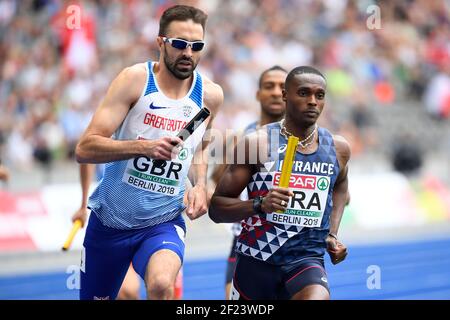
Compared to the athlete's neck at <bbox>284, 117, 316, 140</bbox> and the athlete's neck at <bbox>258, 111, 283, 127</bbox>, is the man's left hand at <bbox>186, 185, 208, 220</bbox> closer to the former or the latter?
the athlete's neck at <bbox>284, 117, 316, 140</bbox>

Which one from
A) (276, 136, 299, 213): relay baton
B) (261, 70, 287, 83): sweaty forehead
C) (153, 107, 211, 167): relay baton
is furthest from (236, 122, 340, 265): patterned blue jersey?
(261, 70, 287, 83): sweaty forehead

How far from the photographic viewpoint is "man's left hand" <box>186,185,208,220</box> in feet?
18.9

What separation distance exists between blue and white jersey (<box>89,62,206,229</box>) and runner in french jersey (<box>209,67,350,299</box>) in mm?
406

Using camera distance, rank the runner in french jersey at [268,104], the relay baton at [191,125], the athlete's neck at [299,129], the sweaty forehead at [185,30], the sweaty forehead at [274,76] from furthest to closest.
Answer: the sweaty forehead at [274,76]
the runner in french jersey at [268,104]
the sweaty forehead at [185,30]
the athlete's neck at [299,129]
the relay baton at [191,125]

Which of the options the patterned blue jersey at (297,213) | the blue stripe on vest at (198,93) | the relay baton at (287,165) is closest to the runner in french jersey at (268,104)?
the blue stripe on vest at (198,93)

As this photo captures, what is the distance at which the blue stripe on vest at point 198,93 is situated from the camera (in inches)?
242

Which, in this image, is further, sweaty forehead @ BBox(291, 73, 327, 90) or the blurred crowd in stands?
the blurred crowd in stands

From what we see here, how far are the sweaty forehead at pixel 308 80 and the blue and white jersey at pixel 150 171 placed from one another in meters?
0.75

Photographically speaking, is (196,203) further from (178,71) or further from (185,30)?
(185,30)

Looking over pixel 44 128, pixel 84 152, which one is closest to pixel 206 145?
pixel 84 152

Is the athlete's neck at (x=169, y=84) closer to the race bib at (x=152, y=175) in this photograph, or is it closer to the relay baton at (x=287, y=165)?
the race bib at (x=152, y=175)

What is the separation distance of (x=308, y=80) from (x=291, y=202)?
2.55 ft

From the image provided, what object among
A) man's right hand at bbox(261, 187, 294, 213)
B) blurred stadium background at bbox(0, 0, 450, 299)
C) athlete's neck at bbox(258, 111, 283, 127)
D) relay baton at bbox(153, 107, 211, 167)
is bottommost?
man's right hand at bbox(261, 187, 294, 213)
